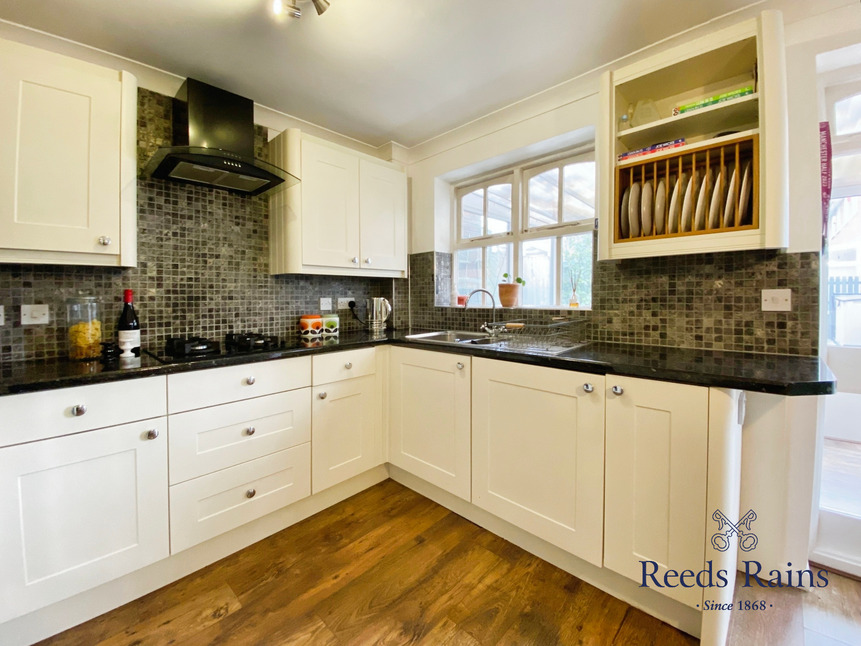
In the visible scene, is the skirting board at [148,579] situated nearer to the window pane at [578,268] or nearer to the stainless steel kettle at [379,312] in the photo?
the stainless steel kettle at [379,312]

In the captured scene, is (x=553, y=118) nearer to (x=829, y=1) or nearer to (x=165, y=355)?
(x=829, y=1)

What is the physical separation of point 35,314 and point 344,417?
4.88 ft

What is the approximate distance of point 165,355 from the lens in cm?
175

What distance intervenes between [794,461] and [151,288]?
3.11 meters

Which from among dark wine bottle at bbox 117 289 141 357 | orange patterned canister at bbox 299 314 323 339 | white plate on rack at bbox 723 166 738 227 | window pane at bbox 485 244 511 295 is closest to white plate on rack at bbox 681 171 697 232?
white plate on rack at bbox 723 166 738 227

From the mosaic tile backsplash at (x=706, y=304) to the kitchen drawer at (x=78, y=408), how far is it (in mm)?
2091

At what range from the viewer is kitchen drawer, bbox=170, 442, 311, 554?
155 cm

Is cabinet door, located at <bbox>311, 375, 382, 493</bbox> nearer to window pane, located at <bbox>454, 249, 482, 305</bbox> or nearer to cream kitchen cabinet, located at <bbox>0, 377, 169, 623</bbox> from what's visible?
cream kitchen cabinet, located at <bbox>0, 377, 169, 623</bbox>

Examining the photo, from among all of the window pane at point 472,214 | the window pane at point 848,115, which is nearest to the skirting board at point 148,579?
the window pane at point 472,214

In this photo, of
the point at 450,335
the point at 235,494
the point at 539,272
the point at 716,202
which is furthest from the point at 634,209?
the point at 235,494

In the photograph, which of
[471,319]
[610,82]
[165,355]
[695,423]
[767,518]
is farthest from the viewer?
[471,319]

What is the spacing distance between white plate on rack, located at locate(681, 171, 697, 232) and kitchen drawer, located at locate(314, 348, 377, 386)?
67.6 inches

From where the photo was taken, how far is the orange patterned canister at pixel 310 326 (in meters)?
2.42

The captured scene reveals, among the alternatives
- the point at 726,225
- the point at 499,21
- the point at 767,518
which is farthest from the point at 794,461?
the point at 499,21
